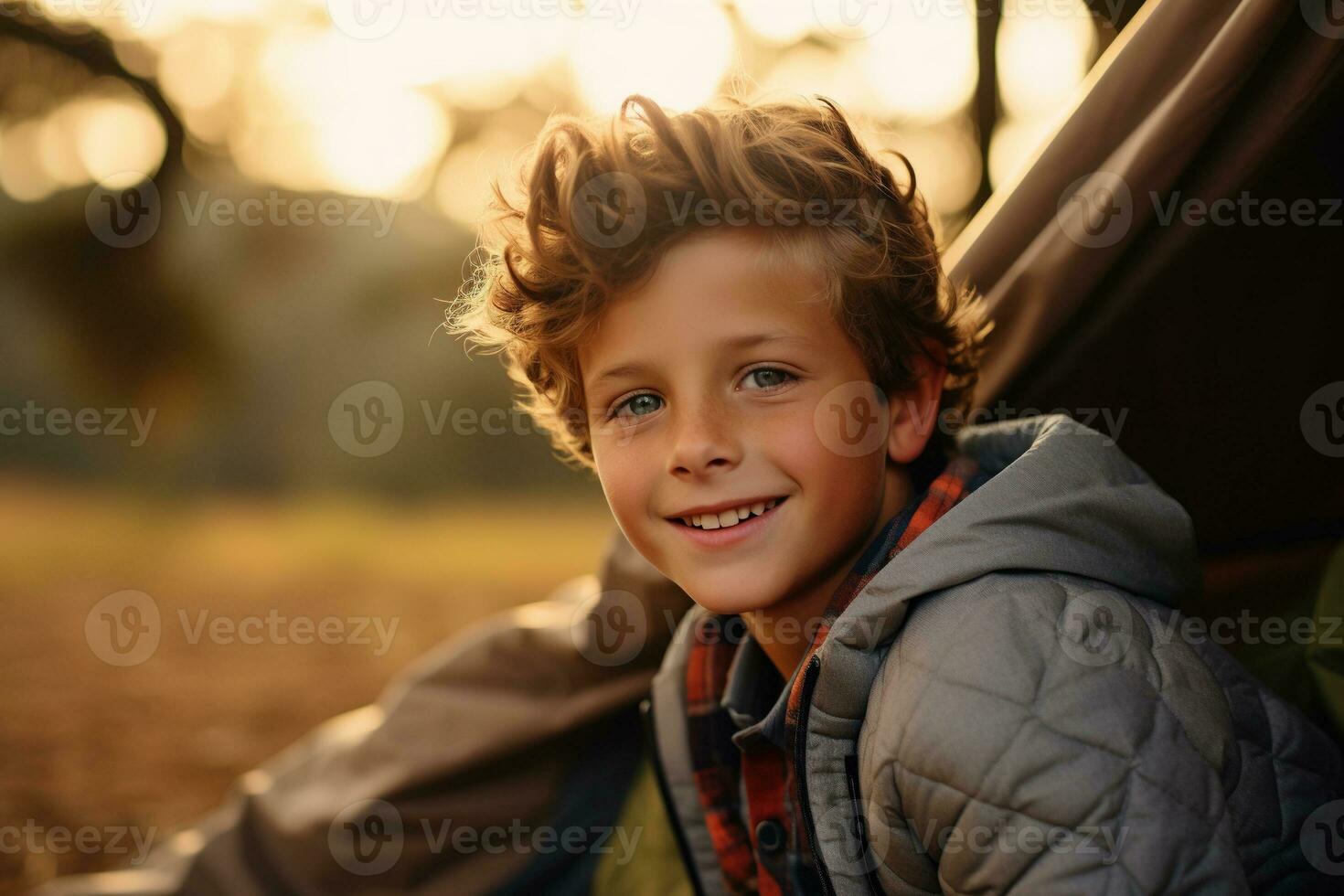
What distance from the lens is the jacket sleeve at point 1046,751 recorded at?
1.09 m

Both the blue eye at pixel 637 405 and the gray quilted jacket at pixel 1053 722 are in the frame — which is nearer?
the gray quilted jacket at pixel 1053 722

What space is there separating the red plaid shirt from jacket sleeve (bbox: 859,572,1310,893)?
0.19 meters

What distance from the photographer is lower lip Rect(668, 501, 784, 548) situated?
5.02 feet

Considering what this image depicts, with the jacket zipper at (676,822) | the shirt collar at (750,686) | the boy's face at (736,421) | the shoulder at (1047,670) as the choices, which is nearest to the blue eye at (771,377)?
the boy's face at (736,421)

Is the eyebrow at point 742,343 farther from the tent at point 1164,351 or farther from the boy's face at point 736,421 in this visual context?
the tent at point 1164,351

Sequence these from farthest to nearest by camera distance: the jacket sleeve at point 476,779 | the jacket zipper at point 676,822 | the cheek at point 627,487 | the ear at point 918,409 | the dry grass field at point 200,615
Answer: the dry grass field at point 200,615 → the jacket sleeve at point 476,779 → the jacket zipper at point 676,822 → the ear at point 918,409 → the cheek at point 627,487

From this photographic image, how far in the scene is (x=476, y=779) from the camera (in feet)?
7.64

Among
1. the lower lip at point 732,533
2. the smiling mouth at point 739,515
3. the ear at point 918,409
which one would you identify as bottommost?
the lower lip at point 732,533

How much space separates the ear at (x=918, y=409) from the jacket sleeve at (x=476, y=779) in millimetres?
683

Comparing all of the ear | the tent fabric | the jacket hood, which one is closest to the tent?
the tent fabric

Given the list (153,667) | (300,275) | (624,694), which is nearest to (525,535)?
(300,275)

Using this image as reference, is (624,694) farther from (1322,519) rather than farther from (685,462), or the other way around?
(1322,519)

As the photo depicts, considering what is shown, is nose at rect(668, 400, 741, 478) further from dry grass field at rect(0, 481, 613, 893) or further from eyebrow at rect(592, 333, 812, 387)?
dry grass field at rect(0, 481, 613, 893)

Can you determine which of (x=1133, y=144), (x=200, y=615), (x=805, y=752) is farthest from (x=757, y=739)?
(x=200, y=615)
